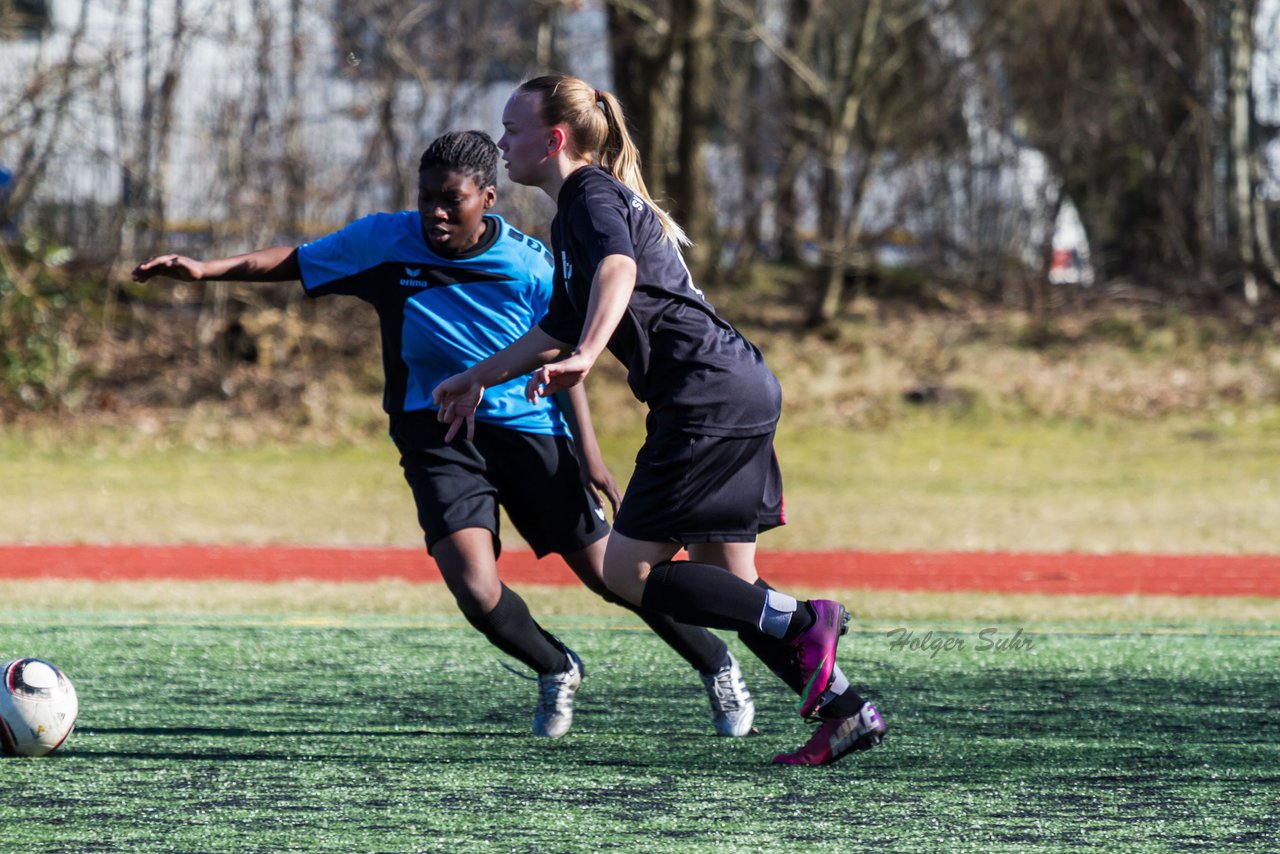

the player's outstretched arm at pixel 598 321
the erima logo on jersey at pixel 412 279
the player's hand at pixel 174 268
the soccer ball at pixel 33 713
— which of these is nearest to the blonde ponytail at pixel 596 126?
the player's outstretched arm at pixel 598 321

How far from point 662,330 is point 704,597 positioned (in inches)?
25.9

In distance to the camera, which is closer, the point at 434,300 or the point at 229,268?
the point at 229,268

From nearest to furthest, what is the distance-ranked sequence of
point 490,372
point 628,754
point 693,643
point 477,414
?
point 490,372
point 628,754
point 693,643
point 477,414

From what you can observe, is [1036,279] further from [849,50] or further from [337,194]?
[337,194]

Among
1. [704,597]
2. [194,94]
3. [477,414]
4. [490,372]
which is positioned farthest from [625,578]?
[194,94]

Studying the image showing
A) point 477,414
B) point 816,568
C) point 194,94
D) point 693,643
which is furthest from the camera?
point 194,94

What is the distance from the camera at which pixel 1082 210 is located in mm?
18906

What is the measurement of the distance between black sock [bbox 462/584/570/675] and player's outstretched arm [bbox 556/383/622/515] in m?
0.40

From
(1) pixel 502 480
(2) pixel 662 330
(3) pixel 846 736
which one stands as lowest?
(3) pixel 846 736

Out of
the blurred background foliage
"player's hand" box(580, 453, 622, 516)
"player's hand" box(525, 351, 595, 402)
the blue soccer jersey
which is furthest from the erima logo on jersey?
the blurred background foliage

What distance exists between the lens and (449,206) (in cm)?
474

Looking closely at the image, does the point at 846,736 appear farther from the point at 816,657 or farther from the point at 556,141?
the point at 556,141

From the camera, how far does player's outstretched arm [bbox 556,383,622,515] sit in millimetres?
4734

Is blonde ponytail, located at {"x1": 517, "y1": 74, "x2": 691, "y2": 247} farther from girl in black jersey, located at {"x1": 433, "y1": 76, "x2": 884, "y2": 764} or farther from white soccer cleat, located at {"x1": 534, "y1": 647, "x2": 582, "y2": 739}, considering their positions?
white soccer cleat, located at {"x1": 534, "y1": 647, "x2": 582, "y2": 739}
